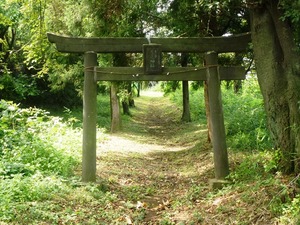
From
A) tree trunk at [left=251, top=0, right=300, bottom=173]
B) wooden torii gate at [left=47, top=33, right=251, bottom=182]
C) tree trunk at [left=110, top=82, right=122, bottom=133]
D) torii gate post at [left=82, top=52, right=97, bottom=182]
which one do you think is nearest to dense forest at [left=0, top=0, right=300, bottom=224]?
tree trunk at [left=251, top=0, right=300, bottom=173]

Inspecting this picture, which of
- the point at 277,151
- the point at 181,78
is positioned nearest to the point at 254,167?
the point at 277,151

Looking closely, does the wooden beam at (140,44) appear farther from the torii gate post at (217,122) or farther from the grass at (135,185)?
the grass at (135,185)

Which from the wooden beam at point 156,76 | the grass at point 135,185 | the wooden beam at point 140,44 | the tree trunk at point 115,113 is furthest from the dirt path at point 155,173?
the wooden beam at point 140,44

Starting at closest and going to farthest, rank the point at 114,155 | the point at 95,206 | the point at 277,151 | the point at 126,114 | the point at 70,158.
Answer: the point at 277,151 → the point at 95,206 → the point at 70,158 → the point at 114,155 → the point at 126,114

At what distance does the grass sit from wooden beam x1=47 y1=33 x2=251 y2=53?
2.46m

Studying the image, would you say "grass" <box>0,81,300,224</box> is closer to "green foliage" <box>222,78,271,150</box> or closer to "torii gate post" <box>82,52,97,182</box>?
"green foliage" <box>222,78,271,150</box>

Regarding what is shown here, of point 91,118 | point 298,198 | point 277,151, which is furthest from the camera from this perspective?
point 91,118

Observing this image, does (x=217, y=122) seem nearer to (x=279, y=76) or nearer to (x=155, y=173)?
(x=279, y=76)

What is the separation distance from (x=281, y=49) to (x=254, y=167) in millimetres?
2239

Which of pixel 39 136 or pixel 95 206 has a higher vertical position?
pixel 39 136

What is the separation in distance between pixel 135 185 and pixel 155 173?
4.85 feet

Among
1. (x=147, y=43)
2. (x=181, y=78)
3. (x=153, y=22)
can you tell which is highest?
(x=153, y=22)

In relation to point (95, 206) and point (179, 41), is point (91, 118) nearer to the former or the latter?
point (95, 206)

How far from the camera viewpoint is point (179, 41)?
765 cm
